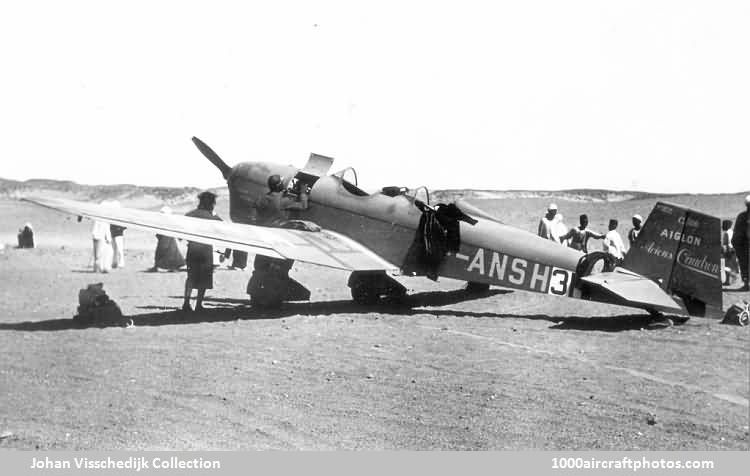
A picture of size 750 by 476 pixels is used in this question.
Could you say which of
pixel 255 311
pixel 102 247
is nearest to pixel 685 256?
pixel 255 311

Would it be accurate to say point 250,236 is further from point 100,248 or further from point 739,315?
point 100,248

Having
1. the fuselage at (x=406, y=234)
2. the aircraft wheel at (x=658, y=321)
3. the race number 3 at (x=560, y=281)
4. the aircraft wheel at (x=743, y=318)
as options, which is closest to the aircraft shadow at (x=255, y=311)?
the fuselage at (x=406, y=234)

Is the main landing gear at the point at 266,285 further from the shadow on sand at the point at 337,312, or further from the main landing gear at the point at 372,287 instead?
the main landing gear at the point at 372,287

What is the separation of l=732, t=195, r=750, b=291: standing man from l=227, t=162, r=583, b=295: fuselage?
5.90 m

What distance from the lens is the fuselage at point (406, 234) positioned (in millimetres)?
9742

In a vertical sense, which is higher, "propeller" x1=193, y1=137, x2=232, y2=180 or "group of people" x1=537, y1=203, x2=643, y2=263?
"propeller" x1=193, y1=137, x2=232, y2=180

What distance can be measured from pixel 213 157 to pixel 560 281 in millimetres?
7676

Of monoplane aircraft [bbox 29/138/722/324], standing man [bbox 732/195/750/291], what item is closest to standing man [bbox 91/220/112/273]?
monoplane aircraft [bbox 29/138/722/324]

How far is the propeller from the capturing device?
45.7 feet

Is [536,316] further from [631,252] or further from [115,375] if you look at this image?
[115,375]

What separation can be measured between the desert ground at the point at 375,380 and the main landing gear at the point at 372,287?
1.89 ft

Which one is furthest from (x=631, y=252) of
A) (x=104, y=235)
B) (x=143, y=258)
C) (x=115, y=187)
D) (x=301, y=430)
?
(x=115, y=187)

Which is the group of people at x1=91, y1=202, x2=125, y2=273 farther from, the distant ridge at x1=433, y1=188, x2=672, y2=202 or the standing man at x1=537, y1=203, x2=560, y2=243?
the distant ridge at x1=433, y1=188, x2=672, y2=202

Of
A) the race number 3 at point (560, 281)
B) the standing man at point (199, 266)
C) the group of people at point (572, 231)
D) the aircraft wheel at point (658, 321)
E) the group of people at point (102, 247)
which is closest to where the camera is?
the aircraft wheel at point (658, 321)
